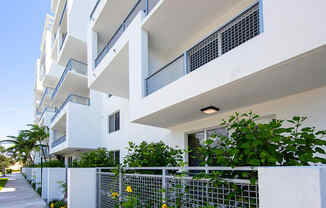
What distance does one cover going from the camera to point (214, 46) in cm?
554

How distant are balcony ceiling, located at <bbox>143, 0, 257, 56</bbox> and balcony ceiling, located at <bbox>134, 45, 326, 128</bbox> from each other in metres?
2.35

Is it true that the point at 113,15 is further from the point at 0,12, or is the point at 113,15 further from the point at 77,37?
the point at 0,12

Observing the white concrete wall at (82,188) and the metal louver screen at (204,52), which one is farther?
the white concrete wall at (82,188)

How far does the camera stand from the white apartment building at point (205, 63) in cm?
351

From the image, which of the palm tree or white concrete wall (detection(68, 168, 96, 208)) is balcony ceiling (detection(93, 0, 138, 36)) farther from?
the palm tree

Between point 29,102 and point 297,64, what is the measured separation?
61.4 m

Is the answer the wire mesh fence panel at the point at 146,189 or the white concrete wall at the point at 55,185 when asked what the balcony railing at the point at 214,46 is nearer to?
the wire mesh fence panel at the point at 146,189

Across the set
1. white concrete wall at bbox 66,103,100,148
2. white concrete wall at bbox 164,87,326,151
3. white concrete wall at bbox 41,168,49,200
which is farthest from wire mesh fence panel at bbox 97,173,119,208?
white concrete wall at bbox 66,103,100,148

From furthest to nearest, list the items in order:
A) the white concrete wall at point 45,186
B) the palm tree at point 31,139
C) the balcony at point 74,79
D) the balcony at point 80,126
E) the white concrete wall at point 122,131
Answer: the palm tree at point 31,139
the balcony at point 74,79
the balcony at point 80,126
the white concrete wall at point 45,186
the white concrete wall at point 122,131

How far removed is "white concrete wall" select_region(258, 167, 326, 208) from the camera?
1.99m

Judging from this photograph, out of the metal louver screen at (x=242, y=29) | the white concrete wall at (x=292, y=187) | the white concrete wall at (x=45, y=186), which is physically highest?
the metal louver screen at (x=242, y=29)

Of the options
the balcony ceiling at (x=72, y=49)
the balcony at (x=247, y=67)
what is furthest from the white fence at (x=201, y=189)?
the balcony ceiling at (x=72, y=49)

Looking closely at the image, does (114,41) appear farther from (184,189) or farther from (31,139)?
(31,139)

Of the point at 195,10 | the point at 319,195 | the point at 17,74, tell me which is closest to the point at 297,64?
the point at 319,195
